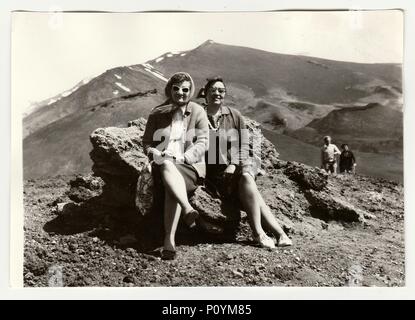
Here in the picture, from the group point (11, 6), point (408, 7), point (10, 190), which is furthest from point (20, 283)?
point (408, 7)

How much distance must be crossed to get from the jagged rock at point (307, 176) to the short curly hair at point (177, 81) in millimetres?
1228

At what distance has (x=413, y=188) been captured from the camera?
596 centimetres

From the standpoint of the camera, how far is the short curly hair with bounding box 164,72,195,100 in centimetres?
591

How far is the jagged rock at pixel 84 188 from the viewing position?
6062mm

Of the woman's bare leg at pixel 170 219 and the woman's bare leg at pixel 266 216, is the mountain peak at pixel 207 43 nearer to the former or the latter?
the woman's bare leg at pixel 266 216

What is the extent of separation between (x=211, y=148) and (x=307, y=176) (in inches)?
39.0

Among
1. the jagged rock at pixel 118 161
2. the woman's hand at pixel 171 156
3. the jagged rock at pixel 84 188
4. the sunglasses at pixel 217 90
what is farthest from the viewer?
the jagged rock at pixel 84 188

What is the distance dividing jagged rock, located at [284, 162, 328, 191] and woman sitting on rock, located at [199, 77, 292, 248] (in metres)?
0.45

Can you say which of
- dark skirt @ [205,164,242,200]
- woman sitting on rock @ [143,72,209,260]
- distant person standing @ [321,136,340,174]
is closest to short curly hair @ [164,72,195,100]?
woman sitting on rock @ [143,72,209,260]

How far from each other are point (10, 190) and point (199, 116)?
1.90m

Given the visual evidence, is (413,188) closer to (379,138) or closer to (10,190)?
(379,138)

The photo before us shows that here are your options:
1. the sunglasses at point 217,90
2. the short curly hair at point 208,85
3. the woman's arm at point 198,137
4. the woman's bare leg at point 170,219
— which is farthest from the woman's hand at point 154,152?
the sunglasses at point 217,90

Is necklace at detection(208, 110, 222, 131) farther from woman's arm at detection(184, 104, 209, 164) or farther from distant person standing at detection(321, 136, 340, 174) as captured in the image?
distant person standing at detection(321, 136, 340, 174)

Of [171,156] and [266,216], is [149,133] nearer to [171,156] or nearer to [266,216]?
[171,156]
